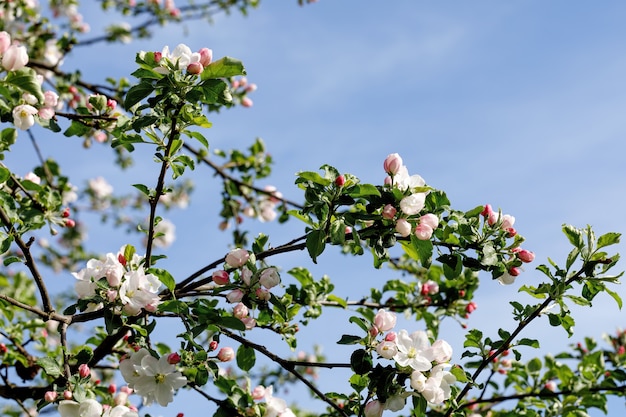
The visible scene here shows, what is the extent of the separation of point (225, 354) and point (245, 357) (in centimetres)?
26

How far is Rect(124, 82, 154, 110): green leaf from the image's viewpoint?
189 centimetres

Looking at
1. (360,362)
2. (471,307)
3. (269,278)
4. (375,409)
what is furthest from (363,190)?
(471,307)

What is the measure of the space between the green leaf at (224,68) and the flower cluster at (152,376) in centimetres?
81

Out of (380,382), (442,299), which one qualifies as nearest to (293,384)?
(442,299)

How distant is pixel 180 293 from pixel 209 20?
12.4 ft

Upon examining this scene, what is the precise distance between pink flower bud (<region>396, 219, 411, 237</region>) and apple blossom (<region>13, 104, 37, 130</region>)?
1358 mm

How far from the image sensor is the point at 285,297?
2.30 m

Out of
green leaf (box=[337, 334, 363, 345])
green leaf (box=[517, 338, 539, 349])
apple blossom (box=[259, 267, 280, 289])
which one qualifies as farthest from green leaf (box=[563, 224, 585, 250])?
apple blossom (box=[259, 267, 280, 289])

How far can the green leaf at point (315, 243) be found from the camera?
1.85 metres

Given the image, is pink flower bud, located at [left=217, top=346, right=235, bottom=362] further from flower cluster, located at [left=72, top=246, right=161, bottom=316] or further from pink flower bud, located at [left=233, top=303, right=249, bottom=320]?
flower cluster, located at [left=72, top=246, right=161, bottom=316]

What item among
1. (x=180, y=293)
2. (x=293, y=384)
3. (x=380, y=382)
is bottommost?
(x=380, y=382)

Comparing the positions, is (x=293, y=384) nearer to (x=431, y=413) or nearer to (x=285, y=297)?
(x=431, y=413)

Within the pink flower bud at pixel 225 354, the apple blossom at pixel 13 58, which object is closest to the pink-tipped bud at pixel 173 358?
the pink flower bud at pixel 225 354

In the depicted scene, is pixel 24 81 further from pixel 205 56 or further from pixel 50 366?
pixel 50 366
